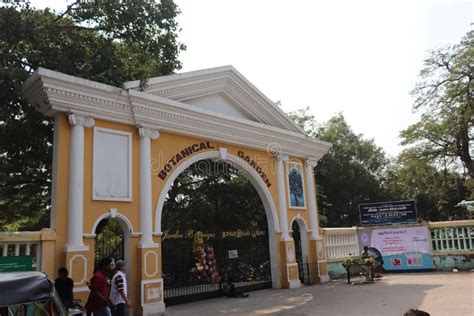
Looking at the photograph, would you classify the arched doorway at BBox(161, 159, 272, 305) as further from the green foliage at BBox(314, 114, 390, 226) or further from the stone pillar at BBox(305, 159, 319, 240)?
the green foliage at BBox(314, 114, 390, 226)

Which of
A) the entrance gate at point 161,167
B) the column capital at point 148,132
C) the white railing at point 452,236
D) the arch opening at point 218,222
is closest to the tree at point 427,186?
the white railing at point 452,236

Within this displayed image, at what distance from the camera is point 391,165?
31406mm

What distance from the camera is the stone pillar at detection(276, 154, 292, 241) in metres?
14.2

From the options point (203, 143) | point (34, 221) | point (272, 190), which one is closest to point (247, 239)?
point (272, 190)

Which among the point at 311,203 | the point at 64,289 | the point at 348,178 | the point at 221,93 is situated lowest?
the point at 64,289

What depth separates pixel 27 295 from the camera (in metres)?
4.03

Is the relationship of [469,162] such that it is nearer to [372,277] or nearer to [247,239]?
[372,277]

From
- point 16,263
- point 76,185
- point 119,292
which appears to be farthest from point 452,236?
point 16,263

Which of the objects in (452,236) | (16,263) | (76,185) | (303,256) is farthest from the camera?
(452,236)

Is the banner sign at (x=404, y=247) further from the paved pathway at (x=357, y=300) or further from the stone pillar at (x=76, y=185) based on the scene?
the stone pillar at (x=76, y=185)

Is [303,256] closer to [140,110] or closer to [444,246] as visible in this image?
[444,246]

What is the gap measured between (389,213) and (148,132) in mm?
11095

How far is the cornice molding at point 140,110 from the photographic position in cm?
887

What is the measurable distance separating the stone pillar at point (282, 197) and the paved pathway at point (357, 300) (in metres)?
1.86
